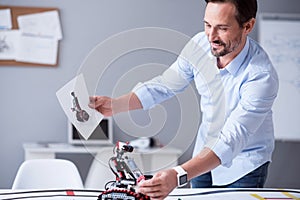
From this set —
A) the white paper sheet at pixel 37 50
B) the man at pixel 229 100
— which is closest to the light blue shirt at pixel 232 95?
the man at pixel 229 100

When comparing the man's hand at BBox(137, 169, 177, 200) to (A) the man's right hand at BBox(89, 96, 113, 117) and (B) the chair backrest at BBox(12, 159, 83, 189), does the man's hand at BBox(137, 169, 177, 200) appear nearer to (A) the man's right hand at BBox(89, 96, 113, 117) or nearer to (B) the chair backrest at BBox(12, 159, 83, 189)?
(A) the man's right hand at BBox(89, 96, 113, 117)

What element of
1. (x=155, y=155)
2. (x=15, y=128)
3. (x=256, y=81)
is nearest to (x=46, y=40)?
(x=15, y=128)

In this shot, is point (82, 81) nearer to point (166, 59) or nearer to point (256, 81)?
point (256, 81)

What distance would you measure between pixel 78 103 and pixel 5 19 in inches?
98.2

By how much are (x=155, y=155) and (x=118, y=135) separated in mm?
441

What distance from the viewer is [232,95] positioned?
2.24 m

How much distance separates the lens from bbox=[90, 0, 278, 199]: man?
6.12 feet

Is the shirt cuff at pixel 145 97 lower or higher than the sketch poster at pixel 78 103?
lower

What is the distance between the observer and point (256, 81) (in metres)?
2.09

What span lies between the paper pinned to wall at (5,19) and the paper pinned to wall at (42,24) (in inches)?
2.7

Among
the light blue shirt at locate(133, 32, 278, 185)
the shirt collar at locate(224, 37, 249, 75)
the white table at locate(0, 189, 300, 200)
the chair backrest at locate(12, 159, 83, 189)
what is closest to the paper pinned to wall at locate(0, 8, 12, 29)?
the chair backrest at locate(12, 159, 83, 189)

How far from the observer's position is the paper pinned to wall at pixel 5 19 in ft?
13.5

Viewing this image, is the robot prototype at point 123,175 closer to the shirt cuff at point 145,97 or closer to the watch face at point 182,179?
the watch face at point 182,179

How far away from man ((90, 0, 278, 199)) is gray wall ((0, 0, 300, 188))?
1779 millimetres
